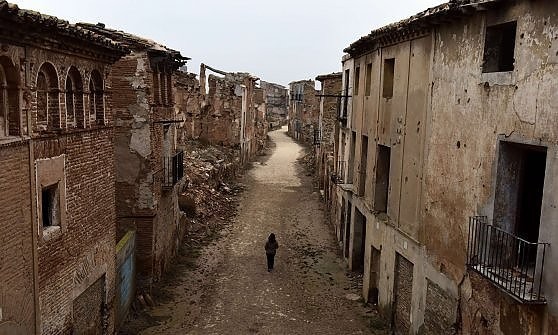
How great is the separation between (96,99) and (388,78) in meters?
8.47

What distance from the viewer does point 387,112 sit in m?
15.4

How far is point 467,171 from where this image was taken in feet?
Answer: 34.0

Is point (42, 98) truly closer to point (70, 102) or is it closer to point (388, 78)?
point (70, 102)

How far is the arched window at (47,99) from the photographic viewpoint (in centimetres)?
901

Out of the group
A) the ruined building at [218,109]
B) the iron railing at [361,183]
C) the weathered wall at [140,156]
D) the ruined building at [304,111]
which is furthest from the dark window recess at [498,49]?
the ruined building at [304,111]

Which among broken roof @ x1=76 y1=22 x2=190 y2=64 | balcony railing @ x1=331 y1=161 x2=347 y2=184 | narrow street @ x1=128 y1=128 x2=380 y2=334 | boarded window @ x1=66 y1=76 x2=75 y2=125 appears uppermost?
broken roof @ x1=76 y1=22 x2=190 y2=64

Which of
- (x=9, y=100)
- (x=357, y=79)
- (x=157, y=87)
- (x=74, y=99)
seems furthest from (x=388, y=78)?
(x=9, y=100)

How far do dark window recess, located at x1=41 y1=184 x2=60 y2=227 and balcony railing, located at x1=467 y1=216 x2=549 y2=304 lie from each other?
740cm

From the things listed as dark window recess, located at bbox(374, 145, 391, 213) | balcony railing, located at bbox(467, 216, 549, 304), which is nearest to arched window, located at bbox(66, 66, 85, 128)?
balcony railing, located at bbox(467, 216, 549, 304)

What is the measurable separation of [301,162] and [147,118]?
3155 cm

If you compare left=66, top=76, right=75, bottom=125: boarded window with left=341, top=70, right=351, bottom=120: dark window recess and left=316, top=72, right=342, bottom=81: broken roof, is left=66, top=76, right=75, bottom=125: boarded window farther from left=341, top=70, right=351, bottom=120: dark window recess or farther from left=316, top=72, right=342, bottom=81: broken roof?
left=316, top=72, right=342, bottom=81: broken roof

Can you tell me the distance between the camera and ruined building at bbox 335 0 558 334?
8242 mm

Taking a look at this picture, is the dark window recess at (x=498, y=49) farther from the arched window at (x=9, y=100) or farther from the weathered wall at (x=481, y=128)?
the arched window at (x=9, y=100)

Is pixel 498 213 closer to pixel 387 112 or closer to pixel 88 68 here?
pixel 387 112
